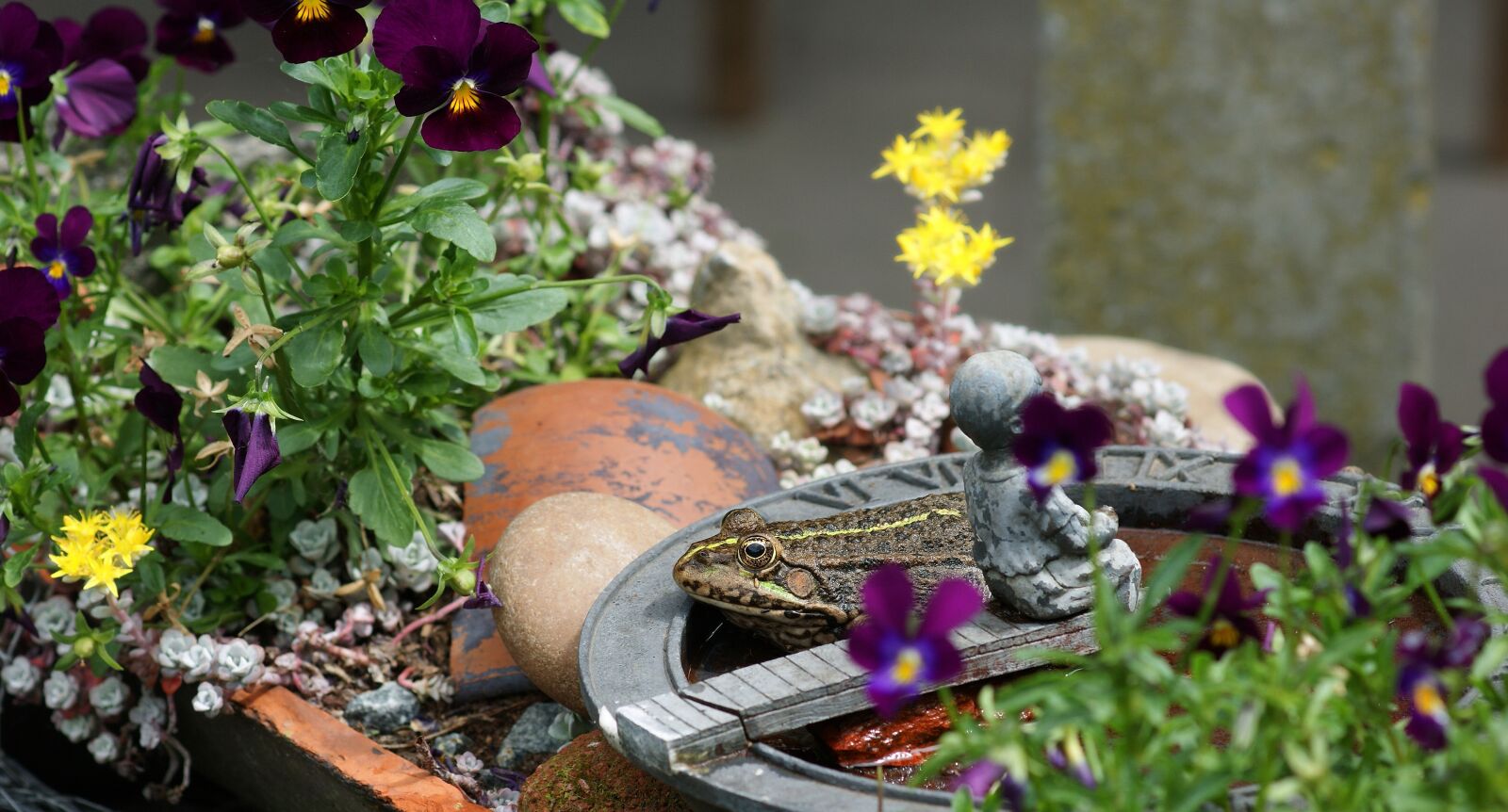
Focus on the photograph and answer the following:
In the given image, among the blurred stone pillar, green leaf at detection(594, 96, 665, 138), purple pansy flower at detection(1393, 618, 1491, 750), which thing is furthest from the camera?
the blurred stone pillar

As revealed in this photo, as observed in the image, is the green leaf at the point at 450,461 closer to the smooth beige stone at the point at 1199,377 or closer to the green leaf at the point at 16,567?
the green leaf at the point at 16,567

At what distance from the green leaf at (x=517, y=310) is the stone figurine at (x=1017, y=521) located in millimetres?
658

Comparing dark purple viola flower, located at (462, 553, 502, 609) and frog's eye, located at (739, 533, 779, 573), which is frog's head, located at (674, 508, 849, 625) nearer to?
frog's eye, located at (739, 533, 779, 573)

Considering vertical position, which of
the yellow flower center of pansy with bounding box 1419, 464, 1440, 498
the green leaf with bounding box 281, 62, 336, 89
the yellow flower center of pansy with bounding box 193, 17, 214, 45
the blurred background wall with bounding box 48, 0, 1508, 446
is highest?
the green leaf with bounding box 281, 62, 336, 89

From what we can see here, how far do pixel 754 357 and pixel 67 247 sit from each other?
1.18 metres

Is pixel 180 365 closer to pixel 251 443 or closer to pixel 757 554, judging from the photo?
pixel 251 443

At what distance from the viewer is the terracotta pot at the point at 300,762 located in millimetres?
2025

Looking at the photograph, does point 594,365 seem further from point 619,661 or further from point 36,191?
point 619,661

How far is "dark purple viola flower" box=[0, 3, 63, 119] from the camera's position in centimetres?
218

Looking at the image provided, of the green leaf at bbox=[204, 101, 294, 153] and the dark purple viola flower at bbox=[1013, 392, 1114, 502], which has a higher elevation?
the green leaf at bbox=[204, 101, 294, 153]

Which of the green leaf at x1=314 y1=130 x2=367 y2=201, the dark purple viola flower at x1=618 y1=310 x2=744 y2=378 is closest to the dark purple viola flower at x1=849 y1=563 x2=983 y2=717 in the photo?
the dark purple viola flower at x1=618 y1=310 x2=744 y2=378

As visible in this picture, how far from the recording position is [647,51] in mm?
8867

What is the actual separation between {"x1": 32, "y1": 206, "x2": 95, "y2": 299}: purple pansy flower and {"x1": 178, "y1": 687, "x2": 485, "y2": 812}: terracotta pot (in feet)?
2.11

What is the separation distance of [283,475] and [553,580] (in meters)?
0.43
